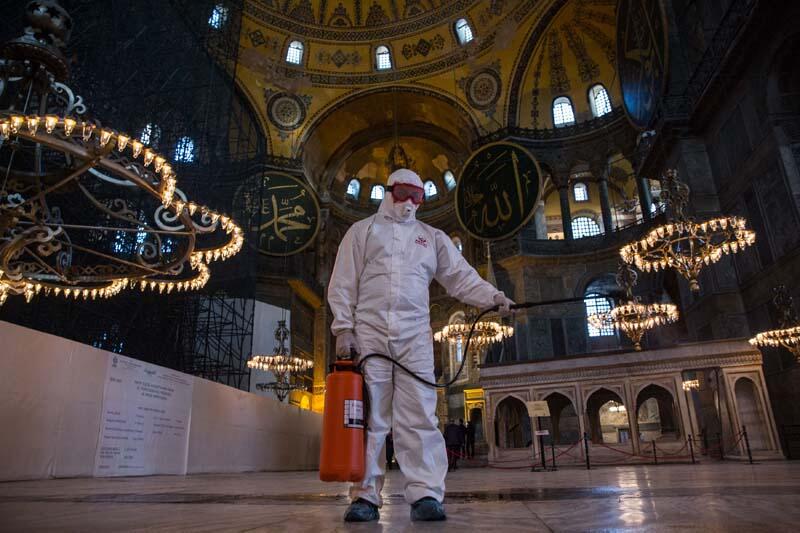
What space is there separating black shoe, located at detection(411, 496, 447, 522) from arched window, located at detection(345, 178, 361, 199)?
71.4 ft

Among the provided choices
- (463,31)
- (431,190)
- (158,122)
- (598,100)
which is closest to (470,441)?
(158,122)

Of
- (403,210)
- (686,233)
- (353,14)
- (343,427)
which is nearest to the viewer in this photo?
(343,427)

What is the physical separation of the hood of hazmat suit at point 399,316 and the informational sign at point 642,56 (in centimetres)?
1097

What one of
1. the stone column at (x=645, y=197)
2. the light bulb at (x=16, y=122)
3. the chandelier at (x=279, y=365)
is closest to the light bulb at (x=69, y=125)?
the light bulb at (x=16, y=122)

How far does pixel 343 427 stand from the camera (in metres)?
1.75

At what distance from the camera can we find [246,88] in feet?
62.4

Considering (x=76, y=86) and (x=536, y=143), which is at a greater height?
(x=536, y=143)

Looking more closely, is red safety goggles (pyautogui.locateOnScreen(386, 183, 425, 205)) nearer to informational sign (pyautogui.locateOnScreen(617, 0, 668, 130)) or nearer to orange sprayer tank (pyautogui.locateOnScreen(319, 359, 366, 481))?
orange sprayer tank (pyautogui.locateOnScreen(319, 359, 366, 481))

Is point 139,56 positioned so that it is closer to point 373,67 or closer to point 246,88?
point 246,88

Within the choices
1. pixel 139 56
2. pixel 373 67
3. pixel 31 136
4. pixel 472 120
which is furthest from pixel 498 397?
pixel 373 67

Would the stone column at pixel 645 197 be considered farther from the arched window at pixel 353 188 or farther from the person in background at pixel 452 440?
the arched window at pixel 353 188

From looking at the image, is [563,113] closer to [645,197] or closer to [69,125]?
[645,197]

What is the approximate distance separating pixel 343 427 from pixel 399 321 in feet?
1.52

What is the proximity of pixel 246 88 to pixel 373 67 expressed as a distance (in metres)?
5.05
